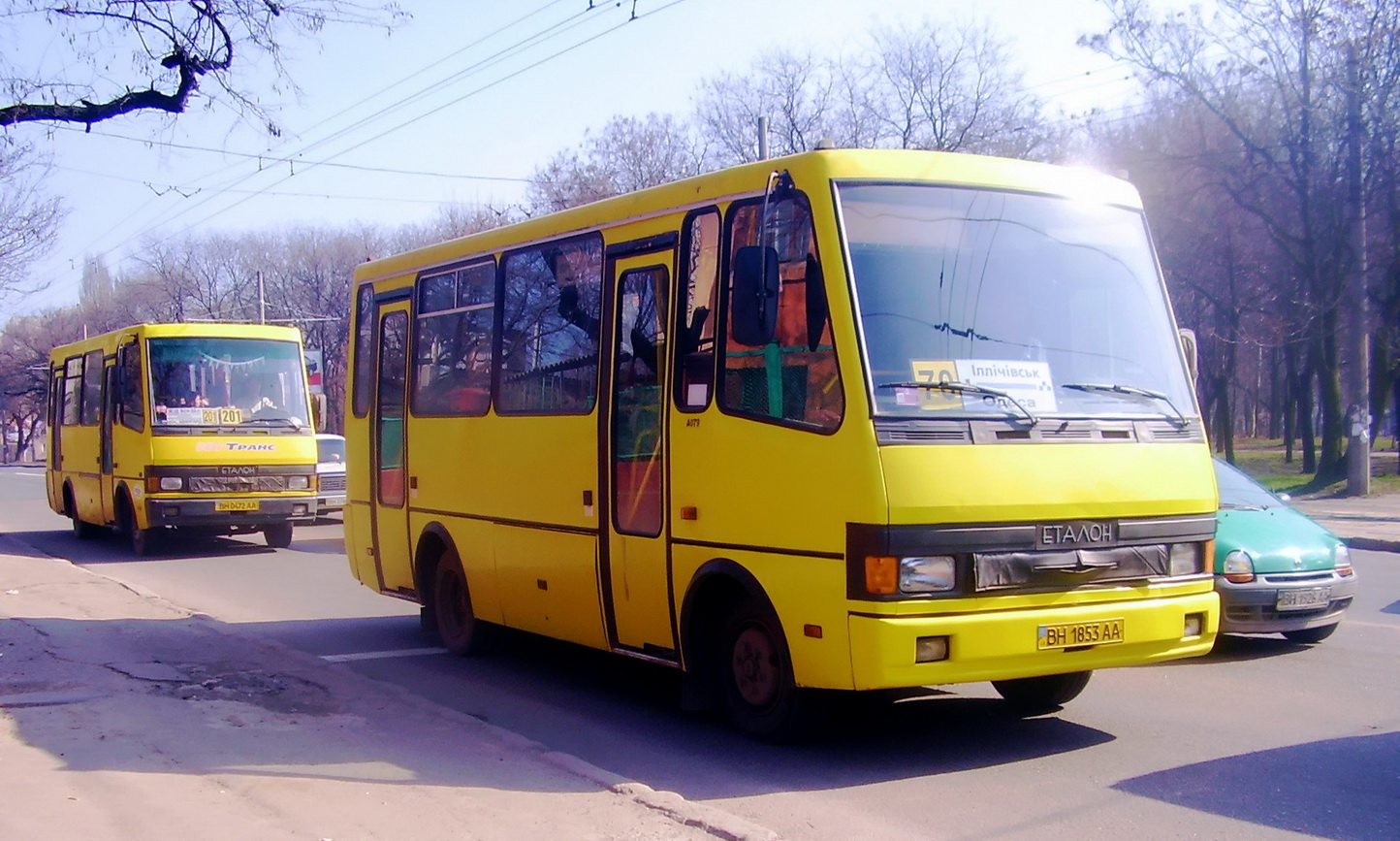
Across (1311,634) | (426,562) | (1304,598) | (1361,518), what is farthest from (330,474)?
(1304,598)

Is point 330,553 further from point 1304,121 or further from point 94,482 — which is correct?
point 1304,121

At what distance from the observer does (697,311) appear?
24.9 feet

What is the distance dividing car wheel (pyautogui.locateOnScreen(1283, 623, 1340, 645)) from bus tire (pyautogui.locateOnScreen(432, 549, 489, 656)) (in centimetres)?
607

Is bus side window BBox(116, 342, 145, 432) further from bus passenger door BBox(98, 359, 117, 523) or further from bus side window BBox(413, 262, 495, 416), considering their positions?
bus side window BBox(413, 262, 495, 416)

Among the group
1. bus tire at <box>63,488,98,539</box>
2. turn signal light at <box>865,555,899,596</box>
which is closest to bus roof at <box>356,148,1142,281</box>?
turn signal light at <box>865,555,899,596</box>

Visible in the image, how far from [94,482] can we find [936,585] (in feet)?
61.4

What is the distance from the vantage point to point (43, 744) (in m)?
7.09

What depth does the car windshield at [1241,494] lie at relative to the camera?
10.3m

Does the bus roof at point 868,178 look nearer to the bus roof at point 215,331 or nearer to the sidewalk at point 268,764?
the sidewalk at point 268,764

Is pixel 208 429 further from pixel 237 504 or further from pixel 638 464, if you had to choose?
pixel 638 464

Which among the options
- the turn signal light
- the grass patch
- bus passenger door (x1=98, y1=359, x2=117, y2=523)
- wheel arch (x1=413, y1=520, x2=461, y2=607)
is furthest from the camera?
the grass patch

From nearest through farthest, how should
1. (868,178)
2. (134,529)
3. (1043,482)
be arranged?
(1043,482), (868,178), (134,529)

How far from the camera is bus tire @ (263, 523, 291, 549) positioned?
20828 millimetres

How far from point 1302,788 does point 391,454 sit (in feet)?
24.8
